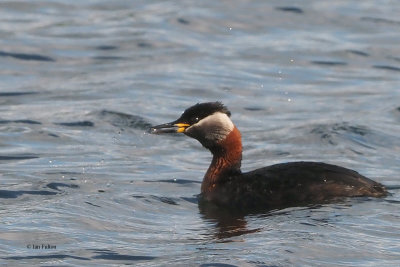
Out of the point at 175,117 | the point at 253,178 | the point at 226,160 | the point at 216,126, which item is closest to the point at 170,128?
the point at 216,126

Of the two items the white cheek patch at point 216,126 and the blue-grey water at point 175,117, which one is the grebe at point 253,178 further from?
the blue-grey water at point 175,117

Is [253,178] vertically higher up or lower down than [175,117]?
higher up

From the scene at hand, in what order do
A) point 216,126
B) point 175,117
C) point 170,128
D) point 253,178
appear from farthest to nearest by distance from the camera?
point 175,117 → point 170,128 → point 216,126 → point 253,178

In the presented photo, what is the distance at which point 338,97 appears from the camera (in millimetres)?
18516

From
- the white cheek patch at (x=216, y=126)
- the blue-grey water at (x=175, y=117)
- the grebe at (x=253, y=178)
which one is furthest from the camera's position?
the white cheek patch at (x=216, y=126)

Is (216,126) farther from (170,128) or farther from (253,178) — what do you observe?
(253,178)

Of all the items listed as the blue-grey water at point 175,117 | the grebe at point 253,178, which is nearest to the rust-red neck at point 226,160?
the grebe at point 253,178

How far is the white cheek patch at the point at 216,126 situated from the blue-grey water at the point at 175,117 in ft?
2.32

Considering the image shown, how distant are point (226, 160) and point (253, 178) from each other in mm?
625

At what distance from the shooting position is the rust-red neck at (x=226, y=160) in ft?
41.2

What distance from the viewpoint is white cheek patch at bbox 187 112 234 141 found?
493 inches

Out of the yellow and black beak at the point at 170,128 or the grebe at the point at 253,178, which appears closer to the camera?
the grebe at the point at 253,178

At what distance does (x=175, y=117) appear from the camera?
16.9 m

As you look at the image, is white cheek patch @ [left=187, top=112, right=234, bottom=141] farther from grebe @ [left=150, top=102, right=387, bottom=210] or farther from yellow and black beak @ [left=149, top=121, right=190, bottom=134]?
yellow and black beak @ [left=149, top=121, right=190, bottom=134]
